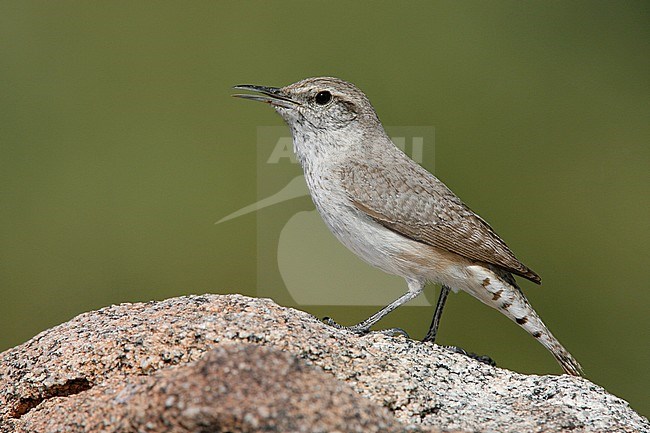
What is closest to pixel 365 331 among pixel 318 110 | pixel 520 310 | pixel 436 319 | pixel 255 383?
pixel 436 319

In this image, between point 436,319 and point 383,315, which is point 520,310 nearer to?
point 436,319

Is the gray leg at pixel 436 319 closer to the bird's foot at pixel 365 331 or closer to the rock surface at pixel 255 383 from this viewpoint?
the bird's foot at pixel 365 331

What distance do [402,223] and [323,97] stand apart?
1064 mm

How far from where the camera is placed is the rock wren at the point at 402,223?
17.5ft

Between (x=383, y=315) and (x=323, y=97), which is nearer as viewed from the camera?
(x=383, y=315)

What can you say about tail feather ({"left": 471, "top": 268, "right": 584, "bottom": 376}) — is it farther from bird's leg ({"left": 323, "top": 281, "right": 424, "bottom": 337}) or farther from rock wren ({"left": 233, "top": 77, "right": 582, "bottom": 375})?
bird's leg ({"left": 323, "top": 281, "right": 424, "bottom": 337})

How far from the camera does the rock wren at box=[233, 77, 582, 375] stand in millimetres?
5344

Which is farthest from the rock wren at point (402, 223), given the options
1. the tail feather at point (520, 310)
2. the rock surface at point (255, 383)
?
the rock surface at point (255, 383)

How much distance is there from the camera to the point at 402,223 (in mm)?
5430

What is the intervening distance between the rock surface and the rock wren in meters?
1.07

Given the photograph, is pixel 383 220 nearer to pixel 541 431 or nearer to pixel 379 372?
pixel 379 372

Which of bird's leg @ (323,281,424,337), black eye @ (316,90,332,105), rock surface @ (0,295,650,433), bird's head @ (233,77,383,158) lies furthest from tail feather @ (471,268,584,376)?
black eye @ (316,90,332,105)

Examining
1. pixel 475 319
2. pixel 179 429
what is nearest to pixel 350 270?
pixel 475 319

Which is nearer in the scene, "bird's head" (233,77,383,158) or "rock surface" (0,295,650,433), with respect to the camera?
"rock surface" (0,295,650,433)
